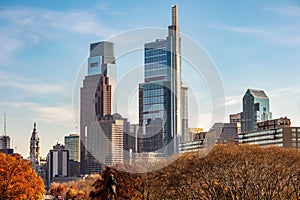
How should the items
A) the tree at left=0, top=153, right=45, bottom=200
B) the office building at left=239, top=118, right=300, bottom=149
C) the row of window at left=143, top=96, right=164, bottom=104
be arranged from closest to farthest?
the tree at left=0, top=153, right=45, bottom=200
the office building at left=239, top=118, right=300, bottom=149
the row of window at left=143, top=96, right=164, bottom=104

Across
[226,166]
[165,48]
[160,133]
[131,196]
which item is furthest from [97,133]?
[226,166]

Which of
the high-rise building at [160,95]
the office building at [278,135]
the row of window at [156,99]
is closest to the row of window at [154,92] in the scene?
the high-rise building at [160,95]

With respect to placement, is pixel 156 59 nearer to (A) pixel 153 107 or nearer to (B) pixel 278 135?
(A) pixel 153 107

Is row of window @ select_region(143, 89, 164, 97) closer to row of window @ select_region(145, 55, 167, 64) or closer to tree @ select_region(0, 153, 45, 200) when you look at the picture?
row of window @ select_region(145, 55, 167, 64)

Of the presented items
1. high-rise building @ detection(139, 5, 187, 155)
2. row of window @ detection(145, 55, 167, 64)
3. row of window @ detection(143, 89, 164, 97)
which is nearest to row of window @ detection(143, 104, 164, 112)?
high-rise building @ detection(139, 5, 187, 155)

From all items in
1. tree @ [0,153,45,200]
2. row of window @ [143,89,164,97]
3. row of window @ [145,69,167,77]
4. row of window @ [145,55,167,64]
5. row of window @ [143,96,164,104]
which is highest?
row of window @ [145,55,167,64]

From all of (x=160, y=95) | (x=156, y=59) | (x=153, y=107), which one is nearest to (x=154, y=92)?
(x=153, y=107)

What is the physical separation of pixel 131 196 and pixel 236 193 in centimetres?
1701

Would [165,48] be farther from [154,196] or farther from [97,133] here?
[154,196]

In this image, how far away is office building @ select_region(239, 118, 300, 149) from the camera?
15925cm

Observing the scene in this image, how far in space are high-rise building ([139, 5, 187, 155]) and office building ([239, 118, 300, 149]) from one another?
24017 mm

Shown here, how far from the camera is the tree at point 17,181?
6931 centimetres

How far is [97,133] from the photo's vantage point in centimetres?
19125

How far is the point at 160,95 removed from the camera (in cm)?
16925
